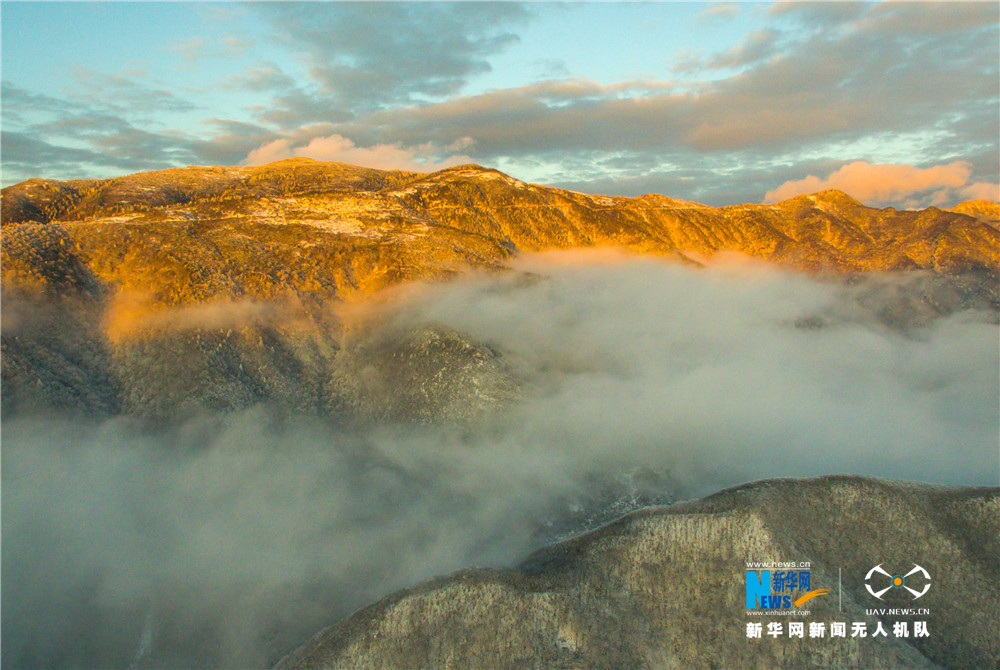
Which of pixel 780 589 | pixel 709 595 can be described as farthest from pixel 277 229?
pixel 780 589

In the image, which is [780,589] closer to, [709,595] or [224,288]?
[709,595]

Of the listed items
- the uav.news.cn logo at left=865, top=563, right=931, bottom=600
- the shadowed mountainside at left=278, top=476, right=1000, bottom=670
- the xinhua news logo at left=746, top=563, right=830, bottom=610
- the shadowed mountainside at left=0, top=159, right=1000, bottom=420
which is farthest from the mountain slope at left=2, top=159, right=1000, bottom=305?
the uav.news.cn logo at left=865, top=563, right=931, bottom=600

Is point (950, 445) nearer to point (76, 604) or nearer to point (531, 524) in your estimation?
point (531, 524)

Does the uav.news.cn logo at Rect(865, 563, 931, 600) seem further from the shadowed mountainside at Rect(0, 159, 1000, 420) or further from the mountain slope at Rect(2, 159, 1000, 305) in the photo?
the mountain slope at Rect(2, 159, 1000, 305)

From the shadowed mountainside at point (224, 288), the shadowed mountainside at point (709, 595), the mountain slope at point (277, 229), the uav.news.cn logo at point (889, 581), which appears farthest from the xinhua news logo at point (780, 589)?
the mountain slope at point (277, 229)

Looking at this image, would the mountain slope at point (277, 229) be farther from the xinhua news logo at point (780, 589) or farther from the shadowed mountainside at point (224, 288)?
the xinhua news logo at point (780, 589)

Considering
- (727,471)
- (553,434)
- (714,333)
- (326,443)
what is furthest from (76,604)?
(714,333)
